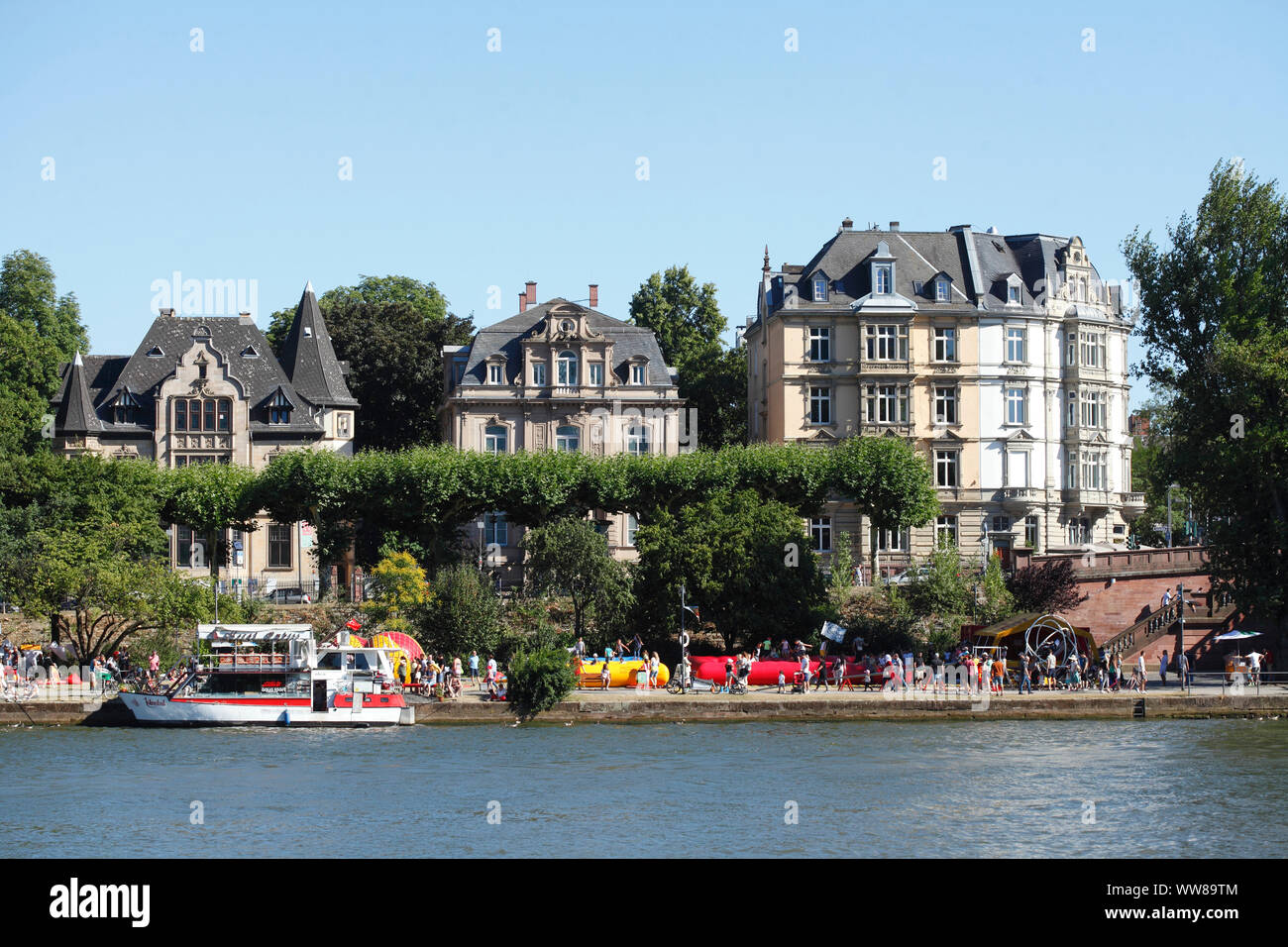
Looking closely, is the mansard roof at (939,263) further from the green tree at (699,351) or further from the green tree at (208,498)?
the green tree at (208,498)

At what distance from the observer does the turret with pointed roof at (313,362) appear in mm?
78125

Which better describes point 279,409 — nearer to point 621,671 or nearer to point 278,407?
point 278,407

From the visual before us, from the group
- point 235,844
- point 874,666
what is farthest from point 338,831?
point 874,666

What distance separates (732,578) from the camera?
54.8 meters

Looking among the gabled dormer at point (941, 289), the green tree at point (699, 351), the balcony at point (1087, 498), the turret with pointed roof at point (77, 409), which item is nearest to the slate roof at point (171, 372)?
the turret with pointed roof at point (77, 409)

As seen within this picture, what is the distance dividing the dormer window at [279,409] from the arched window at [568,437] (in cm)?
1309

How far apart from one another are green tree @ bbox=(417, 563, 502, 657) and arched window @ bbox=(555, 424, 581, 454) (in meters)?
20.5

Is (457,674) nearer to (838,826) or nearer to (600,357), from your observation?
(838,826)

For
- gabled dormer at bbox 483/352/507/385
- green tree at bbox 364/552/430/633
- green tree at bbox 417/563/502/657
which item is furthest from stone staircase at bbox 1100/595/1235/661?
gabled dormer at bbox 483/352/507/385

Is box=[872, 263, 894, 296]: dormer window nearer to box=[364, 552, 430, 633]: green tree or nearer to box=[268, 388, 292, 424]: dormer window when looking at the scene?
box=[268, 388, 292, 424]: dormer window

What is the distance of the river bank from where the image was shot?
4625 cm

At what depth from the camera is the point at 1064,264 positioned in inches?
3034

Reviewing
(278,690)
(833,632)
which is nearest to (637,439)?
(833,632)

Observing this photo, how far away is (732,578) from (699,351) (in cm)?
3596
